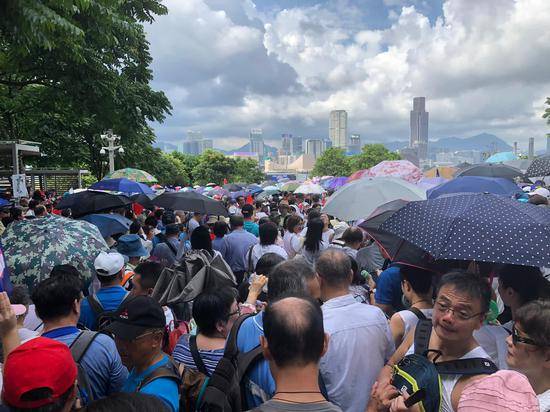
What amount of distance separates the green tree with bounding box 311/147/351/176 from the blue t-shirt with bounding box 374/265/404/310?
84.5m

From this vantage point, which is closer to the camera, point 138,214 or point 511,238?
point 511,238

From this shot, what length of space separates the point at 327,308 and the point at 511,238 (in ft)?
4.27

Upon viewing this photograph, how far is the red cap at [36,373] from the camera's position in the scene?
160 centimetres

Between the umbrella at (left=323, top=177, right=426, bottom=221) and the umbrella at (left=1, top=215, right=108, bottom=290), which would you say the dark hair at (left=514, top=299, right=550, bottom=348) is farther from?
the umbrella at (left=323, top=177, right=426, bottom=221)

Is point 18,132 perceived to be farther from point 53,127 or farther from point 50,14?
point 50,14

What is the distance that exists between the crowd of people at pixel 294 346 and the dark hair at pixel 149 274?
0.01 m

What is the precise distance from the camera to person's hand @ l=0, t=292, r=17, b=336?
2.34 m

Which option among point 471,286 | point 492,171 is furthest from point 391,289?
point 492,171

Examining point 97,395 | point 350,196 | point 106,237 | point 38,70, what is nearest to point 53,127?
point 38,70

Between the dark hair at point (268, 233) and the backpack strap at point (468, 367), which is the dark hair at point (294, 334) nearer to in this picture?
the backpack strap at point (468, 367)

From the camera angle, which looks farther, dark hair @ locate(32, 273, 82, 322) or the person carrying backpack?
the person carrying backpack

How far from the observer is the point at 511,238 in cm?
269

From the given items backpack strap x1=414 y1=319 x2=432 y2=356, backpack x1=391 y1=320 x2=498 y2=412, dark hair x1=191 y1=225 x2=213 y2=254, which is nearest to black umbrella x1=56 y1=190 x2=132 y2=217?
dark hair x1=191 y1=225 x2=213 y2=254

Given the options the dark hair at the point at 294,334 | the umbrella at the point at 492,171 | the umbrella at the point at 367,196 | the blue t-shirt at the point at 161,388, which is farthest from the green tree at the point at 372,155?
the dark hair at the point at 294,334
